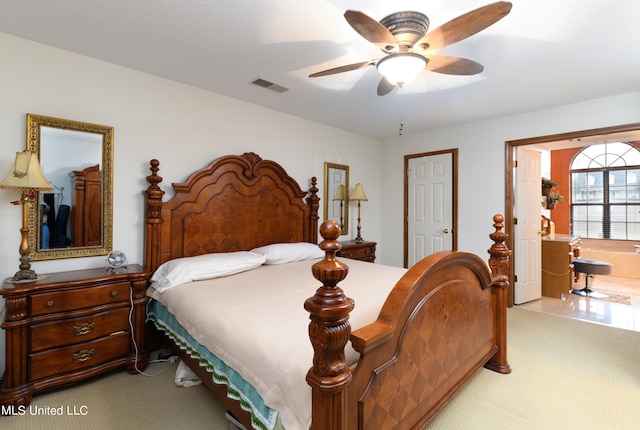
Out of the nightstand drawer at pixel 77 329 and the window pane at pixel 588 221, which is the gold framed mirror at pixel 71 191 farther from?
the window pane at pixel 588 221

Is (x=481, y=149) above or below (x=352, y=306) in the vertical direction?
above

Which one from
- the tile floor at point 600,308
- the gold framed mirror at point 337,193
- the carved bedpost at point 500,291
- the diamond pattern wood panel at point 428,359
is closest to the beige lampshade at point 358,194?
the gold framed mirror at point 337,193

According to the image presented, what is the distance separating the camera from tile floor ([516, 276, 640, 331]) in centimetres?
335

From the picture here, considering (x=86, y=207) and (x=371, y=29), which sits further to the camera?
(x=86, y=207)

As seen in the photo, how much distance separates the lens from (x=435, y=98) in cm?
318

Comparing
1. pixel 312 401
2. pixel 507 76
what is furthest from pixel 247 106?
pixel 312 401

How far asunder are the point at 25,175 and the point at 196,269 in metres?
1.20

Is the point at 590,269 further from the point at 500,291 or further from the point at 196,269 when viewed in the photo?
the point at 196,269

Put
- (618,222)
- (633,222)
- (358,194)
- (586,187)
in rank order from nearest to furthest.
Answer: (358,194) → (633,222) → (618,222) → (586,187)

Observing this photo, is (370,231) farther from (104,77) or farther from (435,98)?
(104,77)

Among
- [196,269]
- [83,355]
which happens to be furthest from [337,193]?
[83,355]

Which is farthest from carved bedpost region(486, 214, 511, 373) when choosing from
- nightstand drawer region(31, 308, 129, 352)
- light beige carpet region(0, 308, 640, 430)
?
nightstand drawer region(31, 308, 129, 352)

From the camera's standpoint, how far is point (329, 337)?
38.2 inches

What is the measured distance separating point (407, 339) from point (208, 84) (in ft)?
9.03
